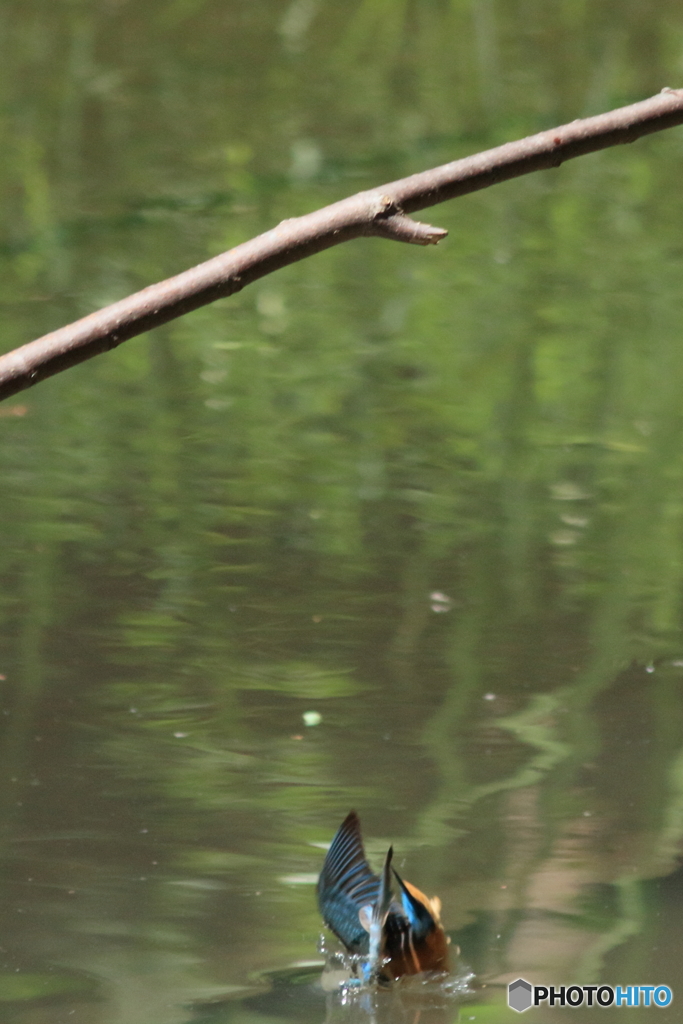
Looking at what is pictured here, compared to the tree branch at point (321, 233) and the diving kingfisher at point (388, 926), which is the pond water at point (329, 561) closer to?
the diving kingfisher at point (388, 926)

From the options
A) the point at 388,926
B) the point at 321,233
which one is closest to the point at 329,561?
the point at 388,926

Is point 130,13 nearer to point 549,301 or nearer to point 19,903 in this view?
point 549,301

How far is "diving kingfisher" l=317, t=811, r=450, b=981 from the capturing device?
631 mm

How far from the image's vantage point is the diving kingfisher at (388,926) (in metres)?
0.63

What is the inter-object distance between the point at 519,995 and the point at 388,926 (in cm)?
6

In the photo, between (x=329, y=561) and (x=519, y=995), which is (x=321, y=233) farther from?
(x=329, y=561)

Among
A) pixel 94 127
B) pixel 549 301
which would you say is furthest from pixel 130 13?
pixel 549 301

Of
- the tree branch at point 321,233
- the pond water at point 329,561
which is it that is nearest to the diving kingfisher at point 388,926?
the pond water at point 329,561

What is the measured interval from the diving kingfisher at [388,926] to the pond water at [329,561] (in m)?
0.01

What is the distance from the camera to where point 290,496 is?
1.13 m

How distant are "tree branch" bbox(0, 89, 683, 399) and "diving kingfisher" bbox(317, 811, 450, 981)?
313 millimetres

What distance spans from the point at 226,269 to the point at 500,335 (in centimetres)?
103

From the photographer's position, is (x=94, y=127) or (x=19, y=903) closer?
(x=19, y=903)

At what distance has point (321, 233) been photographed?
0.39 metres
